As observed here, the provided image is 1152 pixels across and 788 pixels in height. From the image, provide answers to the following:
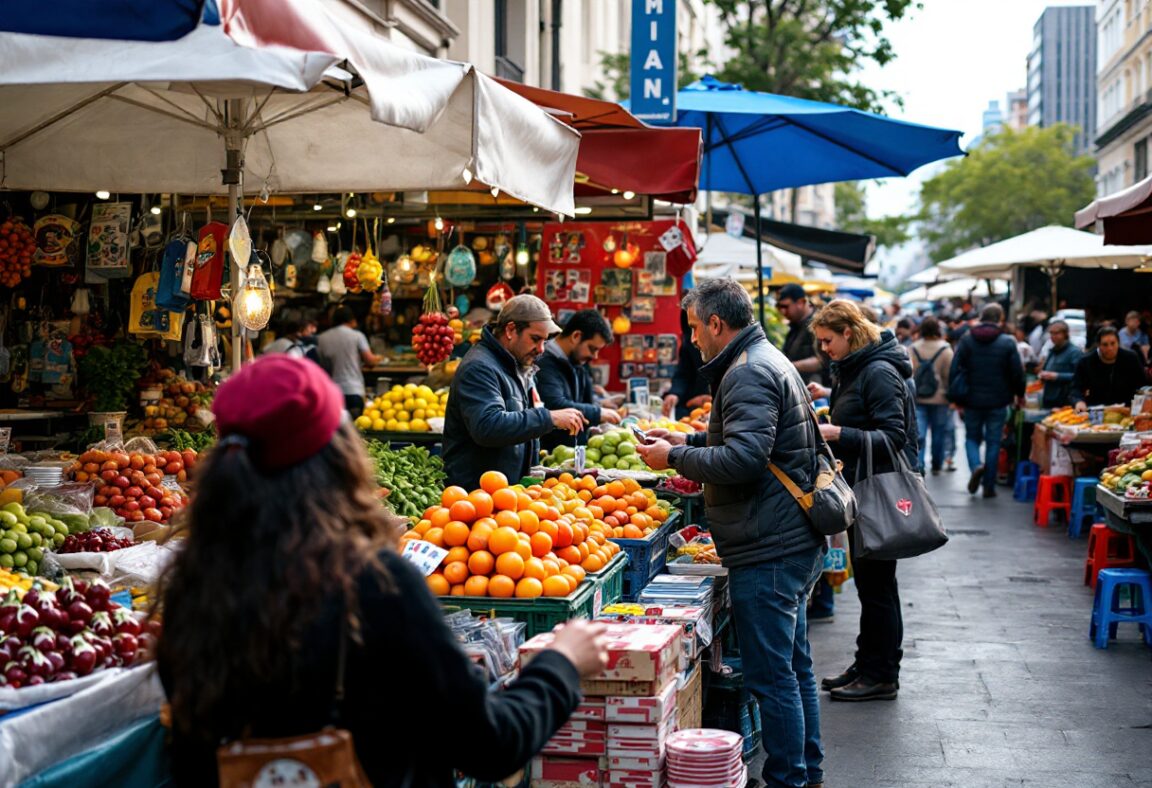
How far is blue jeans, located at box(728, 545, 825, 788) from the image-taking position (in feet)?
16.8

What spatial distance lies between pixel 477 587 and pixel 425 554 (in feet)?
0.95

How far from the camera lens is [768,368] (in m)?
5.12

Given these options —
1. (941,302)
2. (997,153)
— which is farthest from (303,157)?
(941,302)

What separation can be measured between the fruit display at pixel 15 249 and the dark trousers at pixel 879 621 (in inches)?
240

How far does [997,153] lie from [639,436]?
64460 millimetres

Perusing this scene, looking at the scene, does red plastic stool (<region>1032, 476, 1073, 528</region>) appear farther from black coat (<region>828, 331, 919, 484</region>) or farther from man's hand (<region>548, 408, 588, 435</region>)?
man's hand (<region>548, 408, 588, 435</region>)

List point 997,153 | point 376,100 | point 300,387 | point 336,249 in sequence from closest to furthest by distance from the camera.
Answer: point 300,387
point 376,100
point 336,249
point 997,153

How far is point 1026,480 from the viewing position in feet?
53.0

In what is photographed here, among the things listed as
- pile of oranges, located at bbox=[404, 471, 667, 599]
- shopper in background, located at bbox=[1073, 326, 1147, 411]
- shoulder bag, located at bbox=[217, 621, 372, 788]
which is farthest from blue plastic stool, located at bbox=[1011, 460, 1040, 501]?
shoulder bag, located at bbox=[217, 621, 372, 788]

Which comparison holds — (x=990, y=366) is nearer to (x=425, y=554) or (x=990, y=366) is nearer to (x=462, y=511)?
(x=462, y=511)

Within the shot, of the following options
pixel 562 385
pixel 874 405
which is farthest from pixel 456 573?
pixel 562 385

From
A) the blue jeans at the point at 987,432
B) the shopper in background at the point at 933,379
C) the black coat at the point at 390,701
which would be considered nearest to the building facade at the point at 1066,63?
the shopper in background at the point at 933,379

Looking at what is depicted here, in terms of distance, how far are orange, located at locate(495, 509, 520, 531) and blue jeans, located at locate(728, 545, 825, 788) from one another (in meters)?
0.96

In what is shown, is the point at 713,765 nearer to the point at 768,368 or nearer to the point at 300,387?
the point at 768,368
